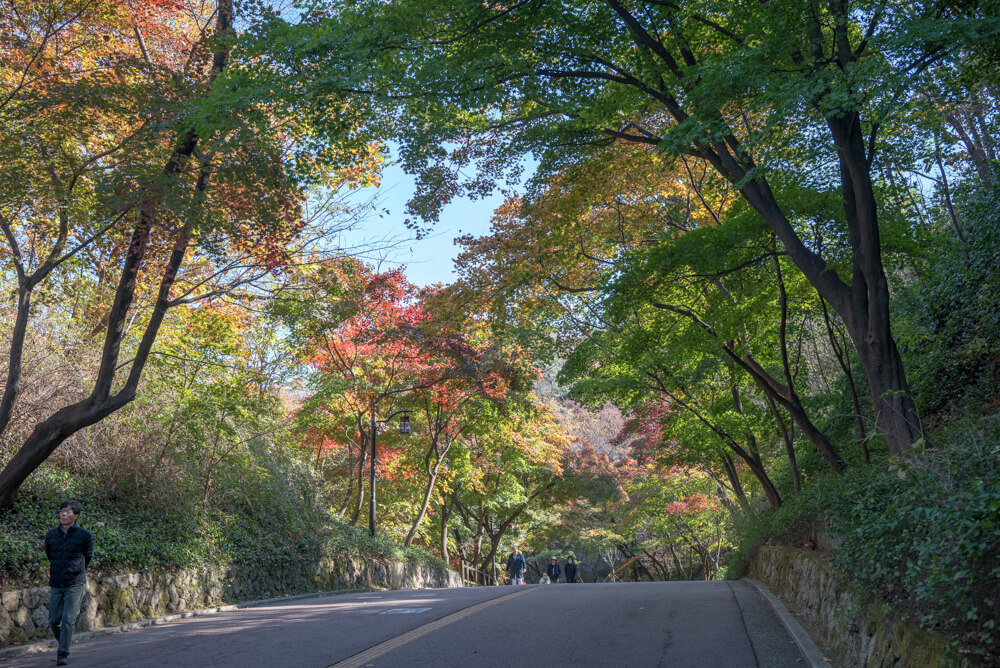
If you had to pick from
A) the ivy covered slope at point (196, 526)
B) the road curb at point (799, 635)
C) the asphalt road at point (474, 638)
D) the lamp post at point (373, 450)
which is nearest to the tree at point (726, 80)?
the road curb at point (799, 635)

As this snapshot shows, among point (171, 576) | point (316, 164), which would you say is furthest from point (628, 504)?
point (316, 164)

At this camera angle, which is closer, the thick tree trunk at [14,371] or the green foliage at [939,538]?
the green foliage at [939,538]

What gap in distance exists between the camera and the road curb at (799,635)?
6233mm

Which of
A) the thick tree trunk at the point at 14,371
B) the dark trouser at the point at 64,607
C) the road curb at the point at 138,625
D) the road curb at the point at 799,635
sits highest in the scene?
the thick tree trunk at the point at 14,371

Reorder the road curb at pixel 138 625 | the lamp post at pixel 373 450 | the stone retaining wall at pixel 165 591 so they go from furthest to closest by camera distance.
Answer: the lamp post at pixel 373 450 → the stone retaining wall at pixel 165 591 → the road curb at pixel 138 625

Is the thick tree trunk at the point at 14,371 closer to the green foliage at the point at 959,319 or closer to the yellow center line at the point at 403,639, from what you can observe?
the yellow center line at the point at 403,639

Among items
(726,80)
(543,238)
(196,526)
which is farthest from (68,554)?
(543,238)

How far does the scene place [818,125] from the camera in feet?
31.4

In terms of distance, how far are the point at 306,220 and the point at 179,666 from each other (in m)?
8.06

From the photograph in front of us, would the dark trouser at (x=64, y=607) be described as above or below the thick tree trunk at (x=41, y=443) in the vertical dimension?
below

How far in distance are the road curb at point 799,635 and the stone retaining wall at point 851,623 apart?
0.14 meters

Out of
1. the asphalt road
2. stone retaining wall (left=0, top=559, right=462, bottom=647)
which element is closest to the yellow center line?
the asphalt road

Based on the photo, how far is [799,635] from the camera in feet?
24.3

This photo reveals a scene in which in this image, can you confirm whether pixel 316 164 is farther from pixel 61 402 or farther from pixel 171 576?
pixel 171 576
